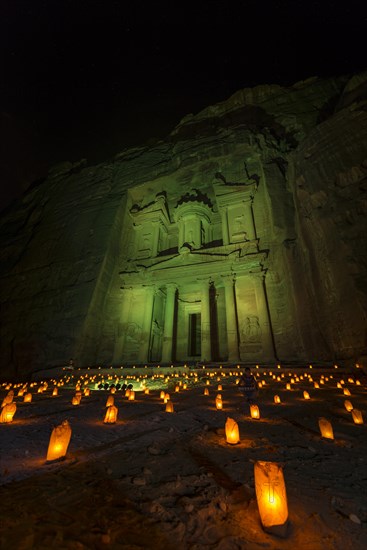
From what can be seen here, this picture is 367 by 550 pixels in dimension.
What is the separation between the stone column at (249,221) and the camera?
23.9 meters

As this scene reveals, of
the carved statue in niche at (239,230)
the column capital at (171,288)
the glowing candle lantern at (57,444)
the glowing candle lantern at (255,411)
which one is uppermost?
the carved statue in niche at (239,230)

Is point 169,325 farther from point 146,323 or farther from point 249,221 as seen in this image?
point 249,221

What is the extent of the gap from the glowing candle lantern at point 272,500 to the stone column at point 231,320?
17098 mm

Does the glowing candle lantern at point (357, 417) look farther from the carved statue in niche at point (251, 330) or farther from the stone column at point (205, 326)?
the stone column at point (205, 326)

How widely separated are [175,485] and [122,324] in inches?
834

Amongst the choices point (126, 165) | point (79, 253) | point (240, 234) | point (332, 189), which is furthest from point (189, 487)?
point (126, 165)

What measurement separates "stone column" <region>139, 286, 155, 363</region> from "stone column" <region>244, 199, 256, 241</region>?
11335mm

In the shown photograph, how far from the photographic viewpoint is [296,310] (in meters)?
17.8

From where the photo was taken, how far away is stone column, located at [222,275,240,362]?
61.1 ft

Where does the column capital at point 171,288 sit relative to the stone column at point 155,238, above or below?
below

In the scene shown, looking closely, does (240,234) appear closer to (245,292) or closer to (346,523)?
(245,292)

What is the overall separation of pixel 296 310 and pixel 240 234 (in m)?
10.1

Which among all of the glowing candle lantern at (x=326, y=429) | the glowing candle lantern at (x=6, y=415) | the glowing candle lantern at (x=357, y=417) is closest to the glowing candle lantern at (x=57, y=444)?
the glowing candle lantern at (x=6, y=415)

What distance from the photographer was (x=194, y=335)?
1014 inches
